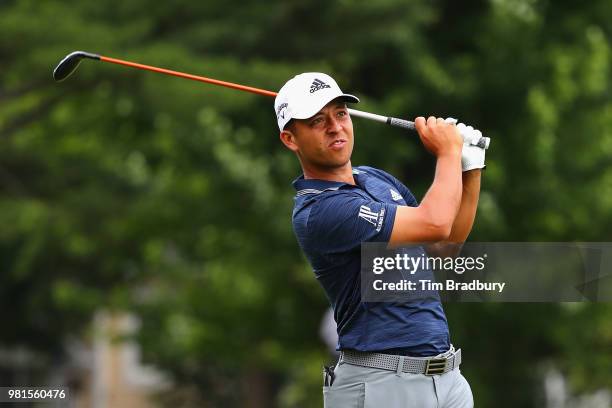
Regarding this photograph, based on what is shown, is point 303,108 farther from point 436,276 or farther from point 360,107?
point 360,107

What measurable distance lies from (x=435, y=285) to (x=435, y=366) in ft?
1.01

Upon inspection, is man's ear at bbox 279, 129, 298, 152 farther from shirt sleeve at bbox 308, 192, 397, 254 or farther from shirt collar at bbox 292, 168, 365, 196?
shirt sleeve at bbox 308, 192, 397, 254

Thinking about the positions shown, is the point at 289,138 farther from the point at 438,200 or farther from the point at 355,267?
the point at 438,200

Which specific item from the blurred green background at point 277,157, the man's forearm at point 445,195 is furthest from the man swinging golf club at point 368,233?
the blurred green background at point 277,157

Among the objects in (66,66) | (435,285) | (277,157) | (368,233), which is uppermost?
(277,157)

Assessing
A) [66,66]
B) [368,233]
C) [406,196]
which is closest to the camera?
[368,233]

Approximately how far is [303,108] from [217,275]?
14.3 m

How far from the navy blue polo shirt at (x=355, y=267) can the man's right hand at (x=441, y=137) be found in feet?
0.86

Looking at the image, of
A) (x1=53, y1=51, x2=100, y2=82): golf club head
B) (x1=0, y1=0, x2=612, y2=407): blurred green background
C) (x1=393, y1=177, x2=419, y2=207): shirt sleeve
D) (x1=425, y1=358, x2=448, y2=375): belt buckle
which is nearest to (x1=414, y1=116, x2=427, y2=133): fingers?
(x1=393, y1=177, x2=419, y2=207): shirt sleeve

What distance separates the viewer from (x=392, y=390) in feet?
16.8

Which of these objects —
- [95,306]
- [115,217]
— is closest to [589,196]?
[115,217]

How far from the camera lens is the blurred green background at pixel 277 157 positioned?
655 inches

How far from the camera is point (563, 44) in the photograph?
19.3 meters

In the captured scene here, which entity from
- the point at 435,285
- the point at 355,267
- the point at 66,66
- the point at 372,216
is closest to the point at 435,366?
the point at 435,285
